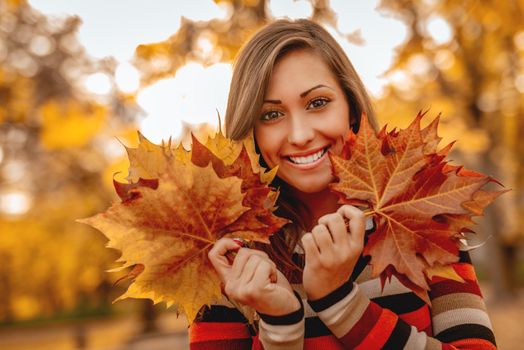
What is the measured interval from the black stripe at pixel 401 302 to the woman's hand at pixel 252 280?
0.39 metres

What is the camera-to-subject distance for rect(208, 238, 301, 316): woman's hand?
1.15m

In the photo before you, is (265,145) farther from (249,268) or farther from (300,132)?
(249,268)

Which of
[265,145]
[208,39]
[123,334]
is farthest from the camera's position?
[123,334]

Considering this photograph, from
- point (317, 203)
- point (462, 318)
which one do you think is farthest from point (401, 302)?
point (317, 203)

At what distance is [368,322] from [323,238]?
0.26 m

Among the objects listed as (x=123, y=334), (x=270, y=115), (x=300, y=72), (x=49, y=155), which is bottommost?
(x=123, y=334)

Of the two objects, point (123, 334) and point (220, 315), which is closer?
point (220, 315)

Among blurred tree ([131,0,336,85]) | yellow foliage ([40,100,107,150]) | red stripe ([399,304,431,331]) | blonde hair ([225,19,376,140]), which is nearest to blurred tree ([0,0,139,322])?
yellow foliage ([40,100,107,150])

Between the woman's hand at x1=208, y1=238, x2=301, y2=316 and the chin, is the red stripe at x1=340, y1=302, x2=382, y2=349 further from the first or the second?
the chin

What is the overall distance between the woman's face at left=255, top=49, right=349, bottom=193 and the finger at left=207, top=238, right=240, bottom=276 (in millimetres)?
405

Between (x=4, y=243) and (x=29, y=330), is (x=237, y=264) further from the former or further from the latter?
(x=29, y=330)

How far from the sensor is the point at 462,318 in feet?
4.56

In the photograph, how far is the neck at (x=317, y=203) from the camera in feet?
5.45

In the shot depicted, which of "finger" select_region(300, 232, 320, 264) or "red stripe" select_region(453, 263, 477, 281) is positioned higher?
"finger" select_region(300, 232, 320, 264)
